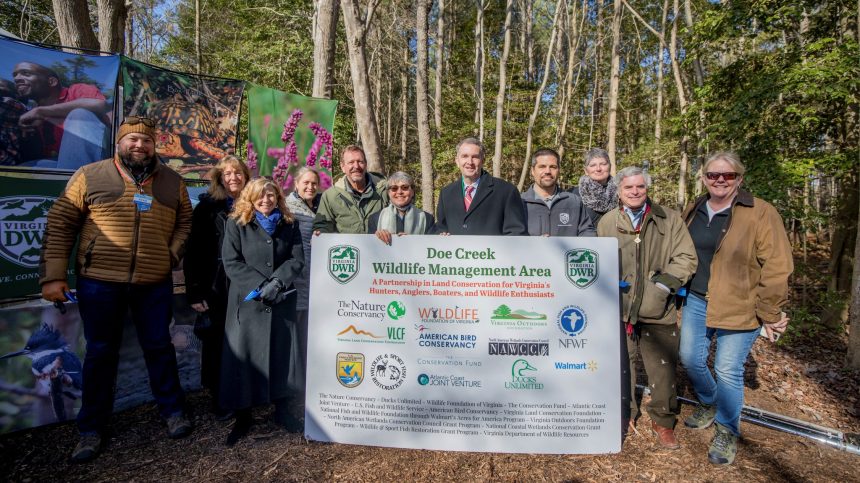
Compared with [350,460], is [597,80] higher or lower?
higher

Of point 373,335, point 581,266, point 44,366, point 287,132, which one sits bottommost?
point 44,366

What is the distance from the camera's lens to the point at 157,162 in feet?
11.3

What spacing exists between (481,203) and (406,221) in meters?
0.62

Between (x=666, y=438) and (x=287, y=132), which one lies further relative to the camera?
(x=287, y=132)

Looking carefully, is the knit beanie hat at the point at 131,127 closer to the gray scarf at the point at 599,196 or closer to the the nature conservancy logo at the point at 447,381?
the the nature conservancy logo at the point at 447,381

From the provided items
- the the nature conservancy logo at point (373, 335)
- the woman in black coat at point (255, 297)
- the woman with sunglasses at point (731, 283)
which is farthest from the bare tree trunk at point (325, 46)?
the woman with sunglasses at point (731, 283)

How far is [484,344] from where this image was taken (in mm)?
3062

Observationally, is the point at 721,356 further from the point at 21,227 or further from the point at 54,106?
the point at 54,106

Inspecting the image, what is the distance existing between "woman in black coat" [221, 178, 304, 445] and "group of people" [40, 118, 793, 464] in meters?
0.01

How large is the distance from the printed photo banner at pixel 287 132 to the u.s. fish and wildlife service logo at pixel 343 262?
2.87 m

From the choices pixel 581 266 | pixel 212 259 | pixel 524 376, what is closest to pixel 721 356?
pixel 581 266

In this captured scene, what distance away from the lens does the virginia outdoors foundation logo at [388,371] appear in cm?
312

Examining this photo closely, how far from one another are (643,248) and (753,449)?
5.80ft

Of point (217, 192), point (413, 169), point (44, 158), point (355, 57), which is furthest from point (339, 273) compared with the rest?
point (413, 169)
